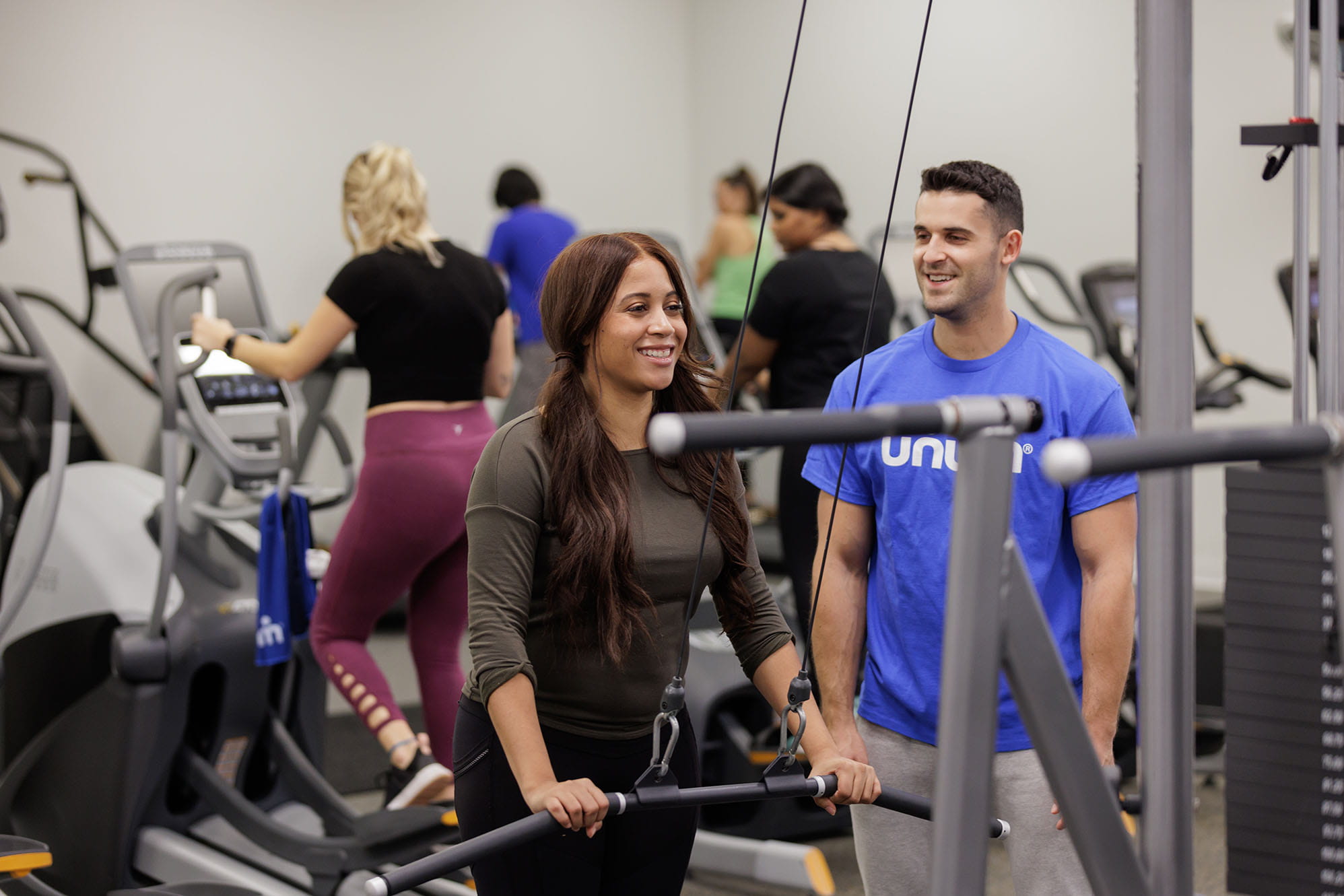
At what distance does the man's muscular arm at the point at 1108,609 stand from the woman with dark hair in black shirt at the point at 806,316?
1336mm

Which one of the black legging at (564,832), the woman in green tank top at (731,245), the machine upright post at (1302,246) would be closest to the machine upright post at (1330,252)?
the machine upright post at (1302,246)

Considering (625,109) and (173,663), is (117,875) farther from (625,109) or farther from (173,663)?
(625,109)

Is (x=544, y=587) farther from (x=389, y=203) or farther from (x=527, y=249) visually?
(x=527, y=249)

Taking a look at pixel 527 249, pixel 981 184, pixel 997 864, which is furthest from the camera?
pixel 527 249

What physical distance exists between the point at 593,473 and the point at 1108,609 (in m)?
0.63

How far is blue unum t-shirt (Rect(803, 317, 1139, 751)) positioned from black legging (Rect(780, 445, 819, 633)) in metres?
1.26

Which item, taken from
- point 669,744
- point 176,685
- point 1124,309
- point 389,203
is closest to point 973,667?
point 669,744

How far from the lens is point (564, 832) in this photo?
1555mm

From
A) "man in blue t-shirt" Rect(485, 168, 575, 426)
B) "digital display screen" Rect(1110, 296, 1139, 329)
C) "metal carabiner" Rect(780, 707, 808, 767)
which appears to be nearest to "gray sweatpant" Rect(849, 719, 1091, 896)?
"metal carabiner" Rect(780, 707, 808, 767)

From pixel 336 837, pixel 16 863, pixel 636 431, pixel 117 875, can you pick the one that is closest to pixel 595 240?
pixel 636 431

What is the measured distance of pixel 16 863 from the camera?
2.43 m

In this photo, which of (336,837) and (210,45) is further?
(210,45)

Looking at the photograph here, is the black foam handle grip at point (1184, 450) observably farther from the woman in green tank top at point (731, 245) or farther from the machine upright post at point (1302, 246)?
the woman in green tank top at point (731, 245)

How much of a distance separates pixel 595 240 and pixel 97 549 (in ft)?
6.56
